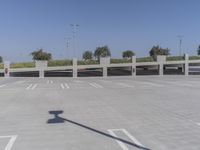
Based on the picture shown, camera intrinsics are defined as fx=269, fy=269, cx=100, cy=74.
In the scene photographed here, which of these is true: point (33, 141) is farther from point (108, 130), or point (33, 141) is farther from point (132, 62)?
point (132, 62)

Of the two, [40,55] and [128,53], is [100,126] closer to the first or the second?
[40,55]

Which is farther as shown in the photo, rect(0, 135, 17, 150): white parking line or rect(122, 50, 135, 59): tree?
rect(122, 50, 135, 59): tree

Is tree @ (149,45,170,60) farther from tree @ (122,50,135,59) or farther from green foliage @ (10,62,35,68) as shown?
green foliage @ (10,62,35,68)

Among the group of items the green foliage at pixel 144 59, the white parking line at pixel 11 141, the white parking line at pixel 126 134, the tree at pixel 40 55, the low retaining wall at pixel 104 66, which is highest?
the tree at pixel 40 55

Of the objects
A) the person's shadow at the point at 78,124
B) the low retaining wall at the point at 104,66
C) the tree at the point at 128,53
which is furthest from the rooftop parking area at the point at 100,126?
the tree at the point at 128,53

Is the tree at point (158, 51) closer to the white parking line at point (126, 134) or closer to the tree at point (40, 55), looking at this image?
the tree at point (40, 55)

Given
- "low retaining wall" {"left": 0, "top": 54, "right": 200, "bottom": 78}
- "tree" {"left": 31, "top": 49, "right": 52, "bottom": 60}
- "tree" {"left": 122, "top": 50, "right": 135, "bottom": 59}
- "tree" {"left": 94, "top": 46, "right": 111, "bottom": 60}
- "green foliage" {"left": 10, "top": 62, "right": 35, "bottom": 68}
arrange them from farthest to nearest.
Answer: "tree" {"left": 122, "top": 50, "right": 135, "bottom": 59}, "tree" {"left": 94, "top": 46, "right": 111, "bottom": 60}, "tree" {"left": 31, "top": 49, "right": 52, "bottom": 60}, "green foliage" {"left": 10, "top": 62, "right": 35, "bottom": 68}, "low retaining wall" {"left": 0, "top": 54, "right": 200, "bottom": 78}

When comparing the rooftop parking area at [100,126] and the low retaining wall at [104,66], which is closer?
the rooftop parking area at [100,126]

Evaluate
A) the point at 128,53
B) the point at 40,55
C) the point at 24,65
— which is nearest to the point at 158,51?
the point at 128,53

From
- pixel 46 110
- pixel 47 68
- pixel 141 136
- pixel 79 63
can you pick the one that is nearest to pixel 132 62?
pixel 79 63

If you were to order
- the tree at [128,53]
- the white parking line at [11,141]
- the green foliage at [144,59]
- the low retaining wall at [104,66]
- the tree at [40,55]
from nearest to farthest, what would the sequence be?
the white parking line at [11,141] → the low retaining wall at [104,66] → the green foliage at [144,59] → the tree at [40,55] → the tree at [128,53]

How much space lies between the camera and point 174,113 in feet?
32.1

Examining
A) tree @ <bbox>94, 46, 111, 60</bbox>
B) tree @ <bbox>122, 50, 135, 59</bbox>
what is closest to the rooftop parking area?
tree @ <bbox>94, 46, 111, 60</bbox>

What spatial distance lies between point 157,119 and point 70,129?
9.72 ft
